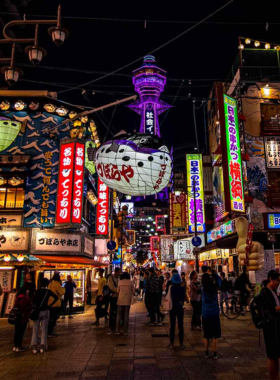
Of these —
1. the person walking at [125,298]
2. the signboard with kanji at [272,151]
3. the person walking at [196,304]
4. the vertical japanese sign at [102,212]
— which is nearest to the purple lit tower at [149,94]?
the vertical japanese sign at [102,212]

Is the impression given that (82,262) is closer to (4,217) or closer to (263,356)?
(4,217)

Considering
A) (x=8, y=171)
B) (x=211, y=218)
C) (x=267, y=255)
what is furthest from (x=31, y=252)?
(x=211, y=218)

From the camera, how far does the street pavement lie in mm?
6730

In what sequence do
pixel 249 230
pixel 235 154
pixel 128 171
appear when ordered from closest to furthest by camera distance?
pixel 128 171 < pixel 249 230 < pixel 235 154

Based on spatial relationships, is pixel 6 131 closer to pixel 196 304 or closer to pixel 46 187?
pixel 46 187


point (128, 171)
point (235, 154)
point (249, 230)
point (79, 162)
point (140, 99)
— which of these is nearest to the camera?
point (128, 171)

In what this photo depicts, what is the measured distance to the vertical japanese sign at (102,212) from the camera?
2553 centimetres

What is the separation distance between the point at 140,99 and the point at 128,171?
5106 cm

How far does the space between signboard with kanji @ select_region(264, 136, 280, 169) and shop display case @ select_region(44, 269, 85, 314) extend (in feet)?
42.0

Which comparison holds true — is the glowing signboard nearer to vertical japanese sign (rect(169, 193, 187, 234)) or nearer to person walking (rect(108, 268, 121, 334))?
person walking (rect(108, 268, 121, 334))

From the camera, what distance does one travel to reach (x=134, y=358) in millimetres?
8117

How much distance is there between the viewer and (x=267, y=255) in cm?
1939

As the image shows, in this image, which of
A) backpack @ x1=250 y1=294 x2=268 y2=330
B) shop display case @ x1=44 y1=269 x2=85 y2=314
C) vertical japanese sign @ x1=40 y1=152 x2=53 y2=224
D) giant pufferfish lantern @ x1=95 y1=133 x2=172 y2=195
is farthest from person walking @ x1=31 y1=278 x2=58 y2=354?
vertical japanese sign @ x1=40 y1=152 x2=53 y2=224

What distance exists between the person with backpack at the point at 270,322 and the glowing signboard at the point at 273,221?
47.1 feet
